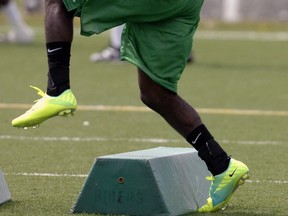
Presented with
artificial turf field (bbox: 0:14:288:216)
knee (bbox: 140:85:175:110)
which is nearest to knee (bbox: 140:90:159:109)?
knee (bbox: 140:85:175:110)

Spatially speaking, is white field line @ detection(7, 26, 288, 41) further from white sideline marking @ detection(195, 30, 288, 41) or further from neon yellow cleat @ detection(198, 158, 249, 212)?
neon yellow cleat @ detection(198, 158, 249, 212)

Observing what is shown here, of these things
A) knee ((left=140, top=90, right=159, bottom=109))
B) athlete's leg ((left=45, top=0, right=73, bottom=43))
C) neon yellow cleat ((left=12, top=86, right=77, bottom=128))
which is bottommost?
knee ((left=140, top=90, right=159, bottom=109))

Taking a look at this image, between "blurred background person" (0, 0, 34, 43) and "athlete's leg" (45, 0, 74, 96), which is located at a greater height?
"athlete's leg" (45, 0, 74, 96)

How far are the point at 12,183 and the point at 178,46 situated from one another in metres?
1.49

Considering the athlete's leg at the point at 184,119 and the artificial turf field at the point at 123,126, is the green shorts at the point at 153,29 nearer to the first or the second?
the athlete's leg at the point at 184,119

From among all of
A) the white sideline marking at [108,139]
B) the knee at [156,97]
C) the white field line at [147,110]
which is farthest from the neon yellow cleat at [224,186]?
the white field line at [147,110]

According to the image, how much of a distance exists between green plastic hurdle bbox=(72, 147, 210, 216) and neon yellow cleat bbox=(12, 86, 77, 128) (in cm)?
37

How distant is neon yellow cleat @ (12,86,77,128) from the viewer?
5.43 m

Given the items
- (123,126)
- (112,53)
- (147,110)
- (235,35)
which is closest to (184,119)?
(123,126)

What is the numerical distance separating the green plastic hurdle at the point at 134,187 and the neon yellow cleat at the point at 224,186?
125mm

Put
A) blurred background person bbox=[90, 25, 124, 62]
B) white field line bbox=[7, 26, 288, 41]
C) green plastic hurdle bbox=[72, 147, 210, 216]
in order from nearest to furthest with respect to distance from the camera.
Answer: green plastic hurdle bbox=[72, 147, 210, 216] < blurred background person bbox=[90, 25, 124, 62] < white field line bbox=[7, 26, 288, 41]

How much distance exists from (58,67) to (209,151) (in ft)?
3.15

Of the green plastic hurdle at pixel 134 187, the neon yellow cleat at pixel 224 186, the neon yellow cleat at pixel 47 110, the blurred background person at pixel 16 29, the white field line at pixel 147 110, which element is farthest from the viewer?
the blurred background person at pixel 16 29

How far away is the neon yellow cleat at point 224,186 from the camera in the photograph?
5775mm
